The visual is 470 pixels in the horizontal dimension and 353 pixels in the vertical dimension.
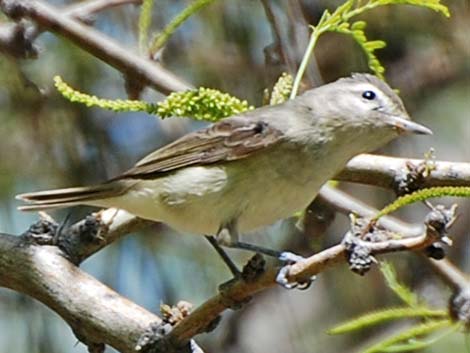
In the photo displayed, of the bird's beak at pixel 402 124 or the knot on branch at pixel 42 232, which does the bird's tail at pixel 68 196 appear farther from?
the bird's beak at pixel 402 124

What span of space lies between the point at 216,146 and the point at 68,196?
36 cm

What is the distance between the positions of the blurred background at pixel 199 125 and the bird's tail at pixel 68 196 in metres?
0.53

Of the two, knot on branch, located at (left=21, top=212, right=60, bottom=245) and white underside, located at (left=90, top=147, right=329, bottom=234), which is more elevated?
knot on branch, located at (left=21, top=212, right=60, bottom=245)

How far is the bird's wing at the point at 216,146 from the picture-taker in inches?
104

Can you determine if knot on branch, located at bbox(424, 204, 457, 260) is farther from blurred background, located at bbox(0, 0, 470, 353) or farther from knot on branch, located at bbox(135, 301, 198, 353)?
blurred background, located at bbox(0, 0, 470, 353)

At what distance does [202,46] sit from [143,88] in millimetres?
789

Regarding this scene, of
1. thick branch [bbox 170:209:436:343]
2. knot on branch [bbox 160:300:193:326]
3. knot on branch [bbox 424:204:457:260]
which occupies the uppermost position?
knot on branch [bbox 424:204:457:260]

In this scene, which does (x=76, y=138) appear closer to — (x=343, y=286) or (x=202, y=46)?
(x=202, y=46)

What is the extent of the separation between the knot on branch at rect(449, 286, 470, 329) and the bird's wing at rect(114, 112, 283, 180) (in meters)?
0.58

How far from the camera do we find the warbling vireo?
2.54m

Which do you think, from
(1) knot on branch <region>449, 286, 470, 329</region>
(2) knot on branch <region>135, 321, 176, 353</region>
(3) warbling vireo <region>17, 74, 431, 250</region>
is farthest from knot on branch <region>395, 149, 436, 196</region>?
(2) knot on branch <region>135, 321, 176, 353</region>

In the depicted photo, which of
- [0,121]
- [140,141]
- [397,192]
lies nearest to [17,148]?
[0,121]

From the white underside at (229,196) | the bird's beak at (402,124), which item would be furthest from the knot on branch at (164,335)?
the bird's beak at (402,124)

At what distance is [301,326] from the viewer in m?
3.73
